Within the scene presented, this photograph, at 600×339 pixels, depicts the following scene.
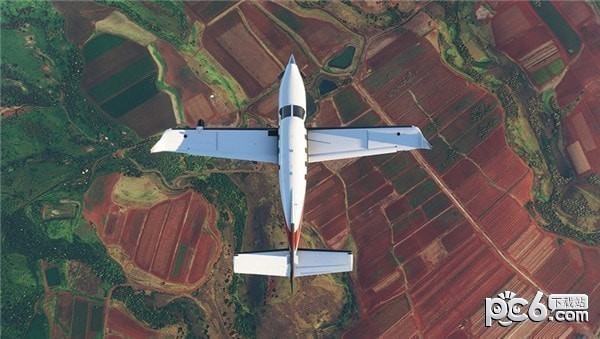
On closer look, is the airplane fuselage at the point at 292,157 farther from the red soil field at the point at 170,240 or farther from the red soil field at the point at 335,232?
the red soil field at the point at 170,240

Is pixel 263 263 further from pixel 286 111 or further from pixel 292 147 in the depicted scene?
pixel 286 111

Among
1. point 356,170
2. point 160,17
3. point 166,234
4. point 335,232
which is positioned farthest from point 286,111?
point 160,17

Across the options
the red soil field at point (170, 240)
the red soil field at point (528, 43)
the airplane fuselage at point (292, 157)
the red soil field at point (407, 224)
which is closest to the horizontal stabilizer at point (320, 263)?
the airplane fuselage at point (292, 157)

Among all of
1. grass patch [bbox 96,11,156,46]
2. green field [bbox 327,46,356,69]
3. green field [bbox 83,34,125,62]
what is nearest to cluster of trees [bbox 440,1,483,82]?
green field [bbox 327,46,356,69]

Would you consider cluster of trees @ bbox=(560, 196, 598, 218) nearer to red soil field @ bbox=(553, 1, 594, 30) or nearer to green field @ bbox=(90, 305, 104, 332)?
red soil field @ bbox=(553, 1, 594, 30)

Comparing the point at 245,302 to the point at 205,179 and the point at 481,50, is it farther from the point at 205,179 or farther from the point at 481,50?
the point at 481,50
